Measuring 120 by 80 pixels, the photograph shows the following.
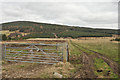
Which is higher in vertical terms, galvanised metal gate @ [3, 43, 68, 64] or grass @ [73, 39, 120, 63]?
galvanised metal gate @ [3, 43, 68, 64]

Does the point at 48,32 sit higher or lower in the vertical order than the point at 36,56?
higher

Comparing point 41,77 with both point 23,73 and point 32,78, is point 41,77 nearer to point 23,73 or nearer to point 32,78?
point 32,78

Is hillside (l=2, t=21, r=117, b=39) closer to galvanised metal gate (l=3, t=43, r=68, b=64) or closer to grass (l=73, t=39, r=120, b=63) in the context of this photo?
grass (l=73, t=39, r=120, b=63)

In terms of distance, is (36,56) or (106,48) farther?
(106,48)

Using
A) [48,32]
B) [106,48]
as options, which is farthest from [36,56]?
[48,32]

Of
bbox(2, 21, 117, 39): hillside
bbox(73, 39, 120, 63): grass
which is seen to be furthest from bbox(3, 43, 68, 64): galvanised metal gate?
bbox(2, 21, 117, 39): hillside

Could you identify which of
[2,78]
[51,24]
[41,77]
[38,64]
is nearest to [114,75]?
[41,77]

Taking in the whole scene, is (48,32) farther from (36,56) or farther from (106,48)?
(36,56)

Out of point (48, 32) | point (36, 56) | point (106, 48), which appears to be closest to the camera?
point (36, 56)

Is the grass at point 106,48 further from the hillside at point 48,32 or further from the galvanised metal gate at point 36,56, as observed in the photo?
the hillside at point 48,32

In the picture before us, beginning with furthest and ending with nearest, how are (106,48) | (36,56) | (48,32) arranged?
(48,32)
(106,48)
(36,56)

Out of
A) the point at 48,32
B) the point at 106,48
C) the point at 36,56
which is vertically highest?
the point at 48,32

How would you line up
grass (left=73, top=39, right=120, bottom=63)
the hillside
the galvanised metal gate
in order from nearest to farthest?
1. the galvanised metal gate
2. grass (left=73, top=39, right=120, bottom=63)
3. the hillside

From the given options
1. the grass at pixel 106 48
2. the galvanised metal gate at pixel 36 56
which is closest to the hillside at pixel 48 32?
the grass at pixel 106 48
